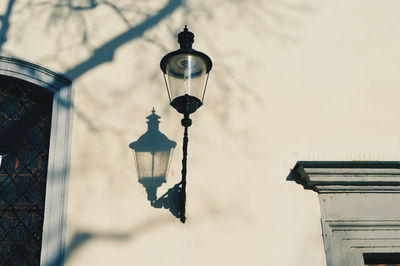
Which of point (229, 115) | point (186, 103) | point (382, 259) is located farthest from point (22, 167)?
point (382, 259)

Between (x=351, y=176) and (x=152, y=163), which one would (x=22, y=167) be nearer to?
(x=152, y=163)

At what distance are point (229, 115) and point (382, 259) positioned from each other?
1.74m

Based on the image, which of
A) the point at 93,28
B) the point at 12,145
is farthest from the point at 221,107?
the point at 12,145

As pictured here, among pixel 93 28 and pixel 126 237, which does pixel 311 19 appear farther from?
pixel 126 237

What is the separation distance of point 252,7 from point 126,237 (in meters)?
2.53

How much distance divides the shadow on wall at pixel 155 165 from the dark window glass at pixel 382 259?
4.98 feet

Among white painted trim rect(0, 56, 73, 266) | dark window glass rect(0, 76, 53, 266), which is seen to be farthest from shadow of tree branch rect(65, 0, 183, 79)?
dark window glass rect(0, 76, 53, 266)

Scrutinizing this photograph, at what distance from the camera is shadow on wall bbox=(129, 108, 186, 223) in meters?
3.73

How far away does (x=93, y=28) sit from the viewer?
438 cm

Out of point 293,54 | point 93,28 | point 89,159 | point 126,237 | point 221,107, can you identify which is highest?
point 93,28

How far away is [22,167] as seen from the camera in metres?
4.03

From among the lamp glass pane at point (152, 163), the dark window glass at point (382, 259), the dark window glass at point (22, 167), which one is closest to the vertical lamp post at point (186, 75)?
the lamp glass pane at point (152, 163)

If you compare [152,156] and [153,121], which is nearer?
[152,156]

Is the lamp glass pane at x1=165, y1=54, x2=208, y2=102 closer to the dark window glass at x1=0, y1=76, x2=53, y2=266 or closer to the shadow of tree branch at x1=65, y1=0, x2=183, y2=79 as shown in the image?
the shadow of tree branch at x1=65, y1=0, x2=183, y2=79
